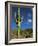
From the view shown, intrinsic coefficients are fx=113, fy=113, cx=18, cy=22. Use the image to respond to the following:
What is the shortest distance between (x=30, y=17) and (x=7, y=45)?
0.52m

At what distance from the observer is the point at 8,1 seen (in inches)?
61.7

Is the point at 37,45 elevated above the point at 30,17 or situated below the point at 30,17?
below

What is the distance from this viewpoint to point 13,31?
158cm

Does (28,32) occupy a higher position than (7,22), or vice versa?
(7,22)

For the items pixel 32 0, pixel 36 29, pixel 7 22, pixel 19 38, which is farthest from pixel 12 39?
pixel 32 0

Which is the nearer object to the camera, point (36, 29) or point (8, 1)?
point (8, 1)

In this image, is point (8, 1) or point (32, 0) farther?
point (32, 0)

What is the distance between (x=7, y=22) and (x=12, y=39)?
0.81 feet

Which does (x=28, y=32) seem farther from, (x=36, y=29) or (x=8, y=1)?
(x=8, y=1)
